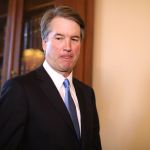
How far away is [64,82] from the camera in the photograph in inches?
47.1

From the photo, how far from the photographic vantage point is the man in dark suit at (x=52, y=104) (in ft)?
3.26

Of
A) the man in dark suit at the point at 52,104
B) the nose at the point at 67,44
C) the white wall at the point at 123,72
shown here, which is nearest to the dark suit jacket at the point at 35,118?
the man in dark suit at the point at 52,104

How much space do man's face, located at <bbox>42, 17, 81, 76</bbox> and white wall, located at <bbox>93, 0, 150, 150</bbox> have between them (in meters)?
0.62

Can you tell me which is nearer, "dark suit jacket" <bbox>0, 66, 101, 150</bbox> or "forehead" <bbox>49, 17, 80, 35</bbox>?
"dark suit jacket" <bbox>0, 66, 101, 150</bbox>

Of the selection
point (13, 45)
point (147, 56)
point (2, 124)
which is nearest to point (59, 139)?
point (2, 124)

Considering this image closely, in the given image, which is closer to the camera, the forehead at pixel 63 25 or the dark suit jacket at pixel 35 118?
the dark suit jacket at pixel 35 118

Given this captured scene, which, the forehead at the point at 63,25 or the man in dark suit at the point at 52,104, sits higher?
the forehead at the point at 63,25

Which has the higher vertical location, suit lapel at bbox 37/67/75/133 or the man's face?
the man's face

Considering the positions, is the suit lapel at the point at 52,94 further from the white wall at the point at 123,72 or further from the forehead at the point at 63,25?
the white wall at the point at 123,72

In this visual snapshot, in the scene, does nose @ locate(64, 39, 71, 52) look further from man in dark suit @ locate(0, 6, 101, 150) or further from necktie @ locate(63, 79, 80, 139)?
necktie @ locate(63, 79, 80, 139)

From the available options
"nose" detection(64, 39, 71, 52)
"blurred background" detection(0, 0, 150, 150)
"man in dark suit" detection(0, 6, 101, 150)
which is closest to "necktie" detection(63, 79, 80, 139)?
"man in dark suit" detection(0, 6, 101, 150)

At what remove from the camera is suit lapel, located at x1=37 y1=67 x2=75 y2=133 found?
1.08 m

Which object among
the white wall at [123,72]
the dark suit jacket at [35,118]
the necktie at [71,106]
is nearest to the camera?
the dark suit jacket at [35,118]

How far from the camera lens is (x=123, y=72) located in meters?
1.73
